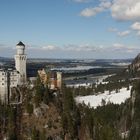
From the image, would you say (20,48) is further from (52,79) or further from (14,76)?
(52,79)

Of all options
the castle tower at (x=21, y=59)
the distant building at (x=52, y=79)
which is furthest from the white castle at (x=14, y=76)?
the distant building at (x=52, y=79)

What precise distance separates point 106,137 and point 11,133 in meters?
26.3

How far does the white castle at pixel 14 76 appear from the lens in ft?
415

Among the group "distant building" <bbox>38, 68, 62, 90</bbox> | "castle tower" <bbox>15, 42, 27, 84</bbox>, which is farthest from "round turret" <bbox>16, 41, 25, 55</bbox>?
"distant building" <bbox>38, 68, 62, 90</bbox>

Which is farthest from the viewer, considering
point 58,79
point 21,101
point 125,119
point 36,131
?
point 125,119

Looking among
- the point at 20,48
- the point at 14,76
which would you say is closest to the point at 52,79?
the point at 14,76

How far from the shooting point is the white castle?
415 ft

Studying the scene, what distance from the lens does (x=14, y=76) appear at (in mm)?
130125

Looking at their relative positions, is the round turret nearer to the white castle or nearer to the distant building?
the white castle

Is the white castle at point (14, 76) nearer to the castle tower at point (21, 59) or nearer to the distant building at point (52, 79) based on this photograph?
the castle tower at point (21, 59)

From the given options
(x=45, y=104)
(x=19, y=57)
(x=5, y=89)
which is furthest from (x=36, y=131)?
(x=19, y=57)

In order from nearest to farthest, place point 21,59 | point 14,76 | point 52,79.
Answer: point 14,76 < point 21,59 < point 52,79

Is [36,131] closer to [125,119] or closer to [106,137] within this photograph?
[106,137]

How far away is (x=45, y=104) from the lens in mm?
112500
